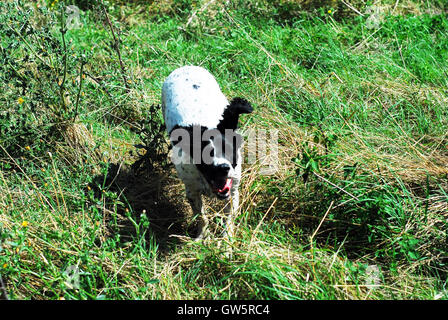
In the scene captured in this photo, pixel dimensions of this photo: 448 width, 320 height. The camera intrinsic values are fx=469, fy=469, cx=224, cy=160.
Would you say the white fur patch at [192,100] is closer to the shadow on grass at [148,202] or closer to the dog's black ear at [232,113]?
the dog's black ear at [232,113]

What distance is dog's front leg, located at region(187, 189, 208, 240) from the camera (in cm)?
348

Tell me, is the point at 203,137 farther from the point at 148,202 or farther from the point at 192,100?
the point at 148,202

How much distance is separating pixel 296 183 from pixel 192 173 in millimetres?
905

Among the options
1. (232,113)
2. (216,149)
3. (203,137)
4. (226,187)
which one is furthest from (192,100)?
(226,187)

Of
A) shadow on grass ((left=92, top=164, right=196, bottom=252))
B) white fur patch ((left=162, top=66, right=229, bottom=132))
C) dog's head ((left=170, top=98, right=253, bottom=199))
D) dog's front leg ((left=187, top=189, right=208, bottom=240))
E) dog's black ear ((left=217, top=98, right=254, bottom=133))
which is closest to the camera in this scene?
dog's head ((left=170, top=98, right=253, bottom=199))

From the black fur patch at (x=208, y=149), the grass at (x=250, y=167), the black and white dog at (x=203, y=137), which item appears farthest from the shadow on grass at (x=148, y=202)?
the black fur patch at (x=208, y=149)

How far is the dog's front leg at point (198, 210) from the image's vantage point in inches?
137

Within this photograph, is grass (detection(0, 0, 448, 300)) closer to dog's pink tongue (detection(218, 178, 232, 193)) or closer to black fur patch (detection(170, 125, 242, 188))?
dog's pink tongue (detection(218, 178, 232, 193))

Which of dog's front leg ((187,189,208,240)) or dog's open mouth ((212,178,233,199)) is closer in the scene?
dog's open mouth ((212,178,233,199))

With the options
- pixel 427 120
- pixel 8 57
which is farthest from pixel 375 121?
pixel 8 57

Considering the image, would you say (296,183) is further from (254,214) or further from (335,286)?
(335,286)

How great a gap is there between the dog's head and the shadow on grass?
668 mm

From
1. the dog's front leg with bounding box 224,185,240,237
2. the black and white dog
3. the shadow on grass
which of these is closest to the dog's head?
the black and white dog

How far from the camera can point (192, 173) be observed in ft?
10.8
